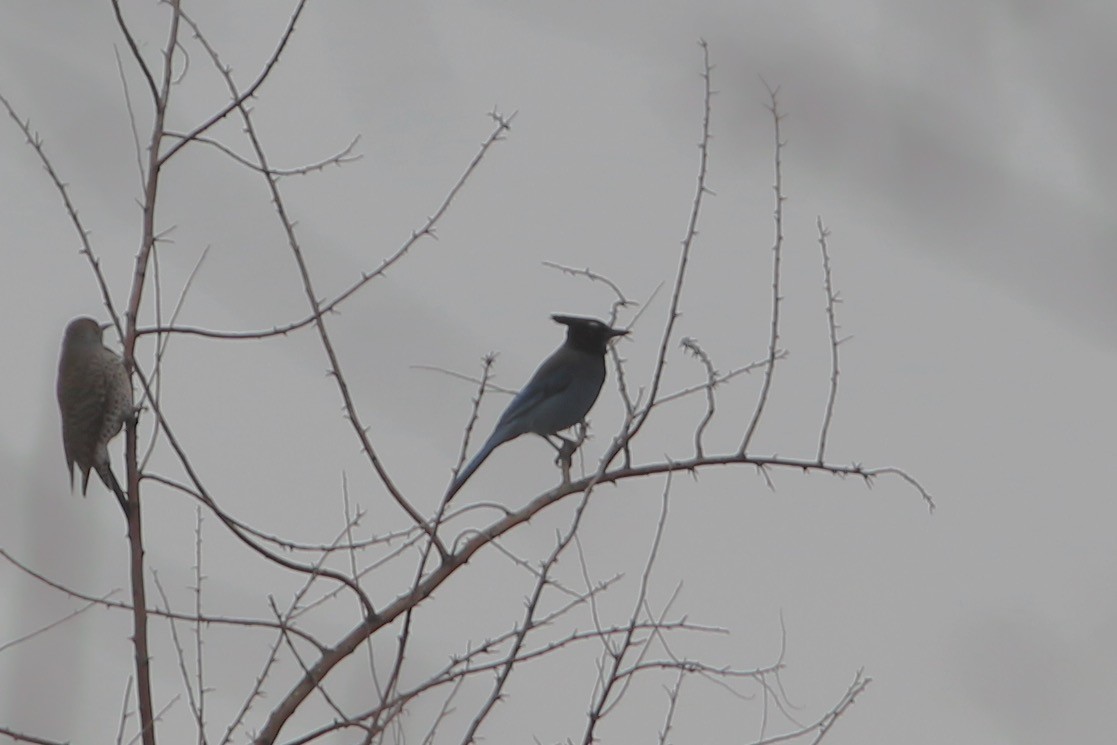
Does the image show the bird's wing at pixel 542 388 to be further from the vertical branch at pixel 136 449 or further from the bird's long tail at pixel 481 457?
the vertical branch at pixel 136 449

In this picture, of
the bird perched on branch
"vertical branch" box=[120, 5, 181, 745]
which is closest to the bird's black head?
the bird perched on branch

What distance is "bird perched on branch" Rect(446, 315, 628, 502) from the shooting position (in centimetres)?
700

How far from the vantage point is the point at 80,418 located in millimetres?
5418

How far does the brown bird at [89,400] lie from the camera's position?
5.33 meters

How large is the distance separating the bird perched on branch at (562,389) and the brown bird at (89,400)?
1831 mm

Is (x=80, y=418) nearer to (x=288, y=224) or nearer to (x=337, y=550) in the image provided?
(x=337, y=550)

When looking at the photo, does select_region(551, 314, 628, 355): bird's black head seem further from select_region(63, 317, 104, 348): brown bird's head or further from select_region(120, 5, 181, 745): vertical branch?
select_region(120, 5, 181, 745): vertical branch

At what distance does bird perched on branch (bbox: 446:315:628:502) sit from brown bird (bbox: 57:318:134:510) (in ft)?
6.01

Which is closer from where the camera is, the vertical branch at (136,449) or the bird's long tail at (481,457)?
the vertical branch at (136,449)

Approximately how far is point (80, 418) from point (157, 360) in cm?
209

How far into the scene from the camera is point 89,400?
5508 millimetres

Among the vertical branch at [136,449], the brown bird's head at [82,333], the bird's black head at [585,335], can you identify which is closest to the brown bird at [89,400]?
the brown bird's head at [82,333]

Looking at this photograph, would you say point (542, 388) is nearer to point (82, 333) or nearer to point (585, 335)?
point (585, 335)

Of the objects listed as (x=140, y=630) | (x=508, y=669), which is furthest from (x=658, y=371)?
(x=140, y=630)
